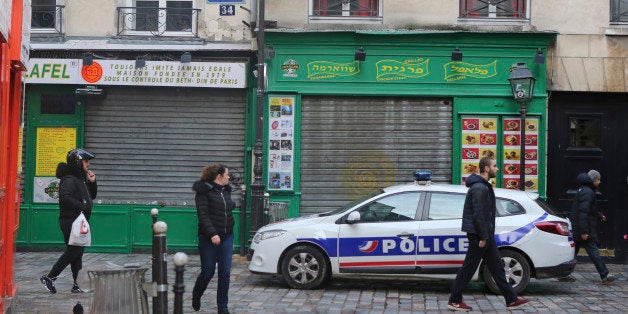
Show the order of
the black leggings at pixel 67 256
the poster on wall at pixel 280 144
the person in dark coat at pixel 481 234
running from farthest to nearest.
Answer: the poster on wall at pixel 280 144, the black leggings at pixel 67 256, the person in dark coat at pixel 481 234

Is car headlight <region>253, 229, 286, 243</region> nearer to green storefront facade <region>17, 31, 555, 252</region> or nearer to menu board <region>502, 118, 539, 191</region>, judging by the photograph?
green storefront facade <region>17, 31, 555, 252</region>

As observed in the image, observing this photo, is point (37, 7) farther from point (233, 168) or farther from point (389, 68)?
point (389, 68)

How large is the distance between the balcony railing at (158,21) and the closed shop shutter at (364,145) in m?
2.66

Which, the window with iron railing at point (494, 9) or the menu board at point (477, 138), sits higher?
the window with iron railing at point (494, 9)

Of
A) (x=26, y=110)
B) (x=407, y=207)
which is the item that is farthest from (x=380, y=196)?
(x=26, y=110)

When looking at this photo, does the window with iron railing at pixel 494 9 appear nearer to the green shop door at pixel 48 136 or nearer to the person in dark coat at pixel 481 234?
the person in dark coat at pixel 481 234

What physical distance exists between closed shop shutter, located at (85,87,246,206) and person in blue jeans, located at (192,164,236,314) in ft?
21.2

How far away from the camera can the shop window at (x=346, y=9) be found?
16078mm

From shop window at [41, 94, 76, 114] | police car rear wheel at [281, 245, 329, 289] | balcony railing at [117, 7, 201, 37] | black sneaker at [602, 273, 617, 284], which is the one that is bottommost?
black sneaker at [602, 273, 617, 284]

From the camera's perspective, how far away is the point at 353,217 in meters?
11.6

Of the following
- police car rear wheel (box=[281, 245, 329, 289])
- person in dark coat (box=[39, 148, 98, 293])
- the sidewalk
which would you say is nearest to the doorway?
the sidewalk

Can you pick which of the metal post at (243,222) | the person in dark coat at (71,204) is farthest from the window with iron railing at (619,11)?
the person in dark coat at (71,204)

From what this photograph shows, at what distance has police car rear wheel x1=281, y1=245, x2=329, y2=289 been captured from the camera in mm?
11703

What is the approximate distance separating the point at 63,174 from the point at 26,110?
5163 millimetres
